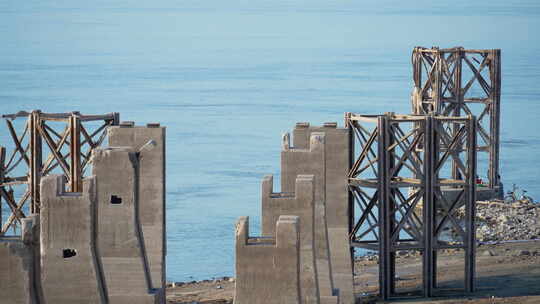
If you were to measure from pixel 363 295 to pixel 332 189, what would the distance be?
251cm

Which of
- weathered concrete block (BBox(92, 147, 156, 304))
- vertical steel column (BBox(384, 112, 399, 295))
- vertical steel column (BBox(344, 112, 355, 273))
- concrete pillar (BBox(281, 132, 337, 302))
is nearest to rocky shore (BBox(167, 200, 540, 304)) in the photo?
vertical steel column (BBox(384, 112, 399, 295))

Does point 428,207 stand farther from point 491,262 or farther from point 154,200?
point 154,200

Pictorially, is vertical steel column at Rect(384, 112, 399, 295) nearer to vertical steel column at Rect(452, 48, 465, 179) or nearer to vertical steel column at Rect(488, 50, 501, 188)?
vertical steel column at Rect(452, 48, 465, 179)

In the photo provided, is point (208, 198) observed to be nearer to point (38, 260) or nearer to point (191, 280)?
point (191, 280)

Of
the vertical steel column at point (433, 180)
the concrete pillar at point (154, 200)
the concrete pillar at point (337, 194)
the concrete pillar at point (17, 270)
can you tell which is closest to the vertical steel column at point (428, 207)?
the vertical steel column at point (433, 180)

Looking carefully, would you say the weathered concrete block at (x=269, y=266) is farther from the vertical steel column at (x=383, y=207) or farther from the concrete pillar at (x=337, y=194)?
the vertical steel column at (x=383, y=207)

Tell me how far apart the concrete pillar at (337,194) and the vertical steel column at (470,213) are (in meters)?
2.30

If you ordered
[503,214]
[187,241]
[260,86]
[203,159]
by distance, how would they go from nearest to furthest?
1. [503,214]
2. [187,241]
3. [203,159]
4. [260,86]

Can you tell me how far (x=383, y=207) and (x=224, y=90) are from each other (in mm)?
69559

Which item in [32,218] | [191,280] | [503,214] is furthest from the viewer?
[503,214]

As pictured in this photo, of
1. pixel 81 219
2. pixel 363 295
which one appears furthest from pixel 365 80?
pixel 81 219

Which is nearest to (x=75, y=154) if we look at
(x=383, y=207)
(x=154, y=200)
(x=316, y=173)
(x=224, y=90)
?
(x=154, y=200)

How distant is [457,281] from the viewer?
1146 inches

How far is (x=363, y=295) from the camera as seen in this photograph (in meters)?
28.2
